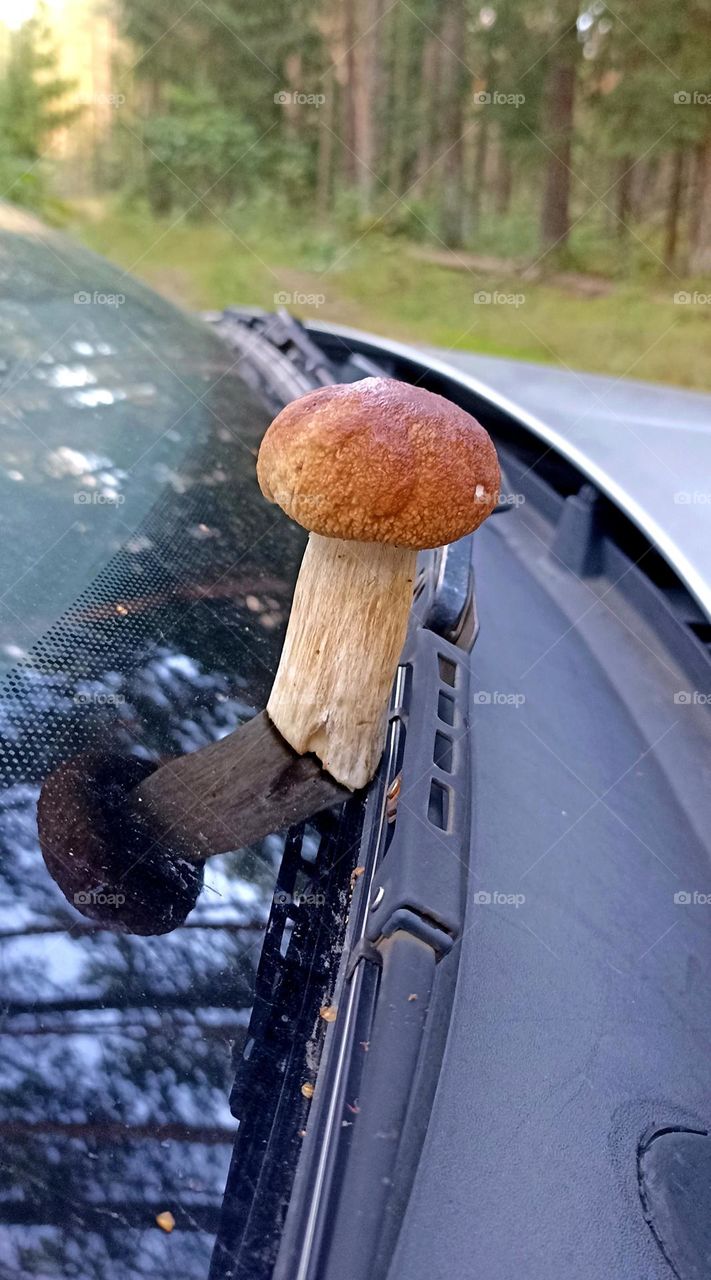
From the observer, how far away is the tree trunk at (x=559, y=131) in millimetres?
15664

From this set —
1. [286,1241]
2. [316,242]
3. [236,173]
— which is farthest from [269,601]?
[236,173]

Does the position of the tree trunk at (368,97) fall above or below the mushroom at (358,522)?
above

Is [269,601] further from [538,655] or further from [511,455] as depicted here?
[511,455]

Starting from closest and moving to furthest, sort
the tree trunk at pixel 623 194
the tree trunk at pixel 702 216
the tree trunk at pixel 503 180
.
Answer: the tree trunk at pixel 702 216 → the tree trunk at pixel 623 194 → the tree trunk at pixel 503 180

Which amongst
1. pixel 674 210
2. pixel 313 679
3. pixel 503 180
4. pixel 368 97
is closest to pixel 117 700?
pixel 313 679

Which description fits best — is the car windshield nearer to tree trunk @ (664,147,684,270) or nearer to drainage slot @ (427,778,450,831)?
drainage slot @ (427,778,450,831)

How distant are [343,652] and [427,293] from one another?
16256 millimetres

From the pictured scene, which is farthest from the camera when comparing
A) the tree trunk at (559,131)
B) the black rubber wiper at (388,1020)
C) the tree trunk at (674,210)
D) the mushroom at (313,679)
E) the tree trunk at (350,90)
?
the tree trunk at (350,90)

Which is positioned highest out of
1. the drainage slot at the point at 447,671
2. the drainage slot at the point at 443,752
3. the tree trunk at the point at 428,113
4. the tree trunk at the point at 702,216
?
the tree trunk at the point at 428,113

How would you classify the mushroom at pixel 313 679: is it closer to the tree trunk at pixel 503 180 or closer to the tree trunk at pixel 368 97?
the tree trunk at pixel 368 97

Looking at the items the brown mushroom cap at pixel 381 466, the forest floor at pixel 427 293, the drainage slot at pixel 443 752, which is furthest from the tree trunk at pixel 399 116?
the drainage slot at pixel 443 752

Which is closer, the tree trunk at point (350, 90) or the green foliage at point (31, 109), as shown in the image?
the green foliage at point (31, 109)

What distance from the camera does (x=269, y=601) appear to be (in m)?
1.78

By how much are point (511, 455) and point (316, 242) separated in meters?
17.4
